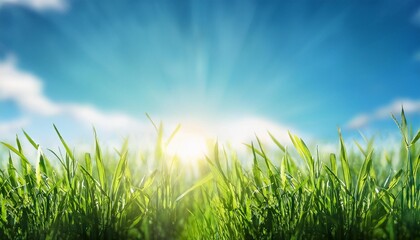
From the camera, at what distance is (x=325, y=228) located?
4.26ft

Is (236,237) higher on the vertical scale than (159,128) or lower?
lower

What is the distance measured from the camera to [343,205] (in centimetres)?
133

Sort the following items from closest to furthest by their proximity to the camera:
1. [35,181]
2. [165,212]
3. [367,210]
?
[367,210] < [35,181] < [165,212]

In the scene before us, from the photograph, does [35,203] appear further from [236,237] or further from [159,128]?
[236,237]

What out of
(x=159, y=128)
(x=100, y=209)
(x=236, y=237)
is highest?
(x=159, y=128)

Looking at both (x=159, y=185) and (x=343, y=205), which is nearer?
(x=343, y=205)

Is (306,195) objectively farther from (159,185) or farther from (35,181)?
(35,181)

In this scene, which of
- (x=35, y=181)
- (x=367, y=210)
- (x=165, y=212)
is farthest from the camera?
(x=165, y=212)

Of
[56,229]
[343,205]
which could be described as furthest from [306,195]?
[56,229]

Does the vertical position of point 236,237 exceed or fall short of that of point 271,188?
it falls short

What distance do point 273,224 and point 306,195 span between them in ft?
0.51

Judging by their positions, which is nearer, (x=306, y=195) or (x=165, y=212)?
(x=306, y=195)

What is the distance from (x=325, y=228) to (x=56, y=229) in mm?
814

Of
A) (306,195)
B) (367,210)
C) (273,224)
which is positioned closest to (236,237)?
(273,224)
